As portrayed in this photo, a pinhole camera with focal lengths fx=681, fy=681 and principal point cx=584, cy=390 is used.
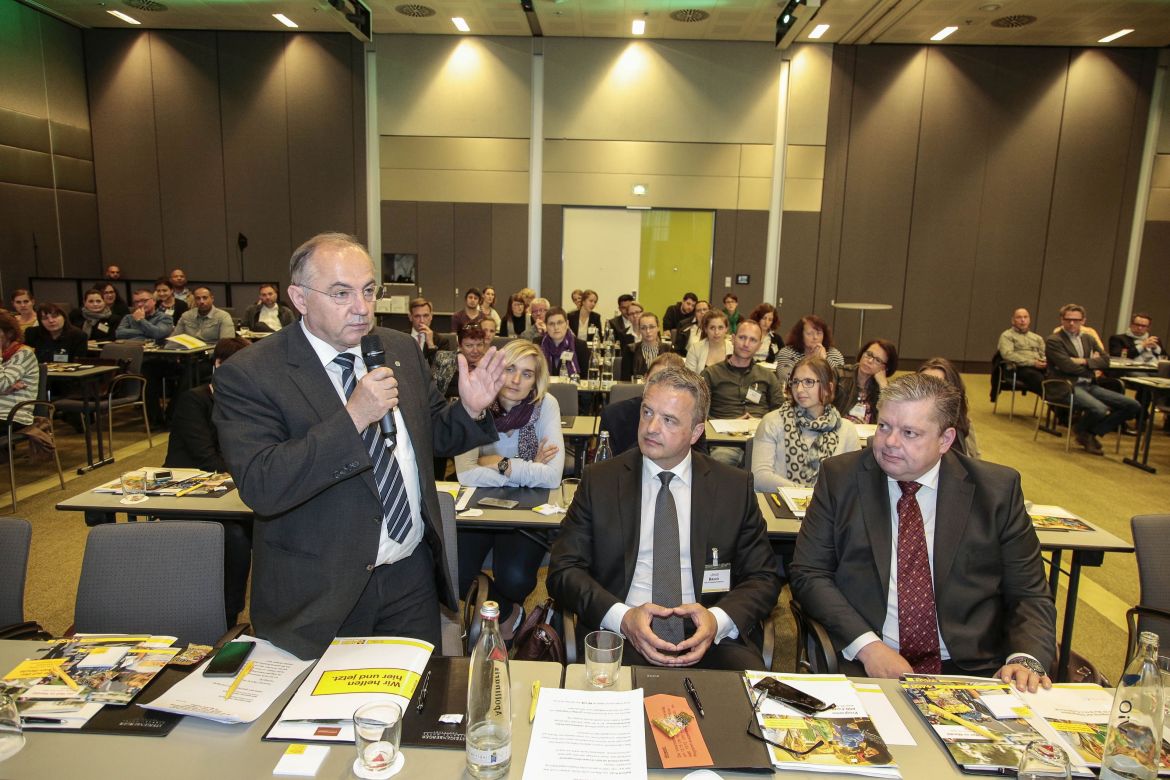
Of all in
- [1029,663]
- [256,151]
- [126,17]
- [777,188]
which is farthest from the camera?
[256,151]

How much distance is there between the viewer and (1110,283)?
12469mm

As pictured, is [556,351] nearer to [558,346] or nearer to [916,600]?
[558,346]

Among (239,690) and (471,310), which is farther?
(471,310)

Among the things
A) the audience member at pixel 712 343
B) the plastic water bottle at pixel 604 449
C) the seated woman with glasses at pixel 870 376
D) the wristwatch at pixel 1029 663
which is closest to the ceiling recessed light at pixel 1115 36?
the audience member at pixel 712 343

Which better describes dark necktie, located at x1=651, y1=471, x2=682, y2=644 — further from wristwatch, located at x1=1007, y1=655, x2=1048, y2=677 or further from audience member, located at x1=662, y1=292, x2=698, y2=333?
audience member, located at x1=662, y1=292, x2=698, y2=333

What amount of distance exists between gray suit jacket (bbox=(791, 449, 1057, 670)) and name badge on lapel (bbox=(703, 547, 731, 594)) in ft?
0.79

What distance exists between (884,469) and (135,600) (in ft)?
8.22

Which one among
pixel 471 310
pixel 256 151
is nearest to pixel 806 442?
pixel 471 310

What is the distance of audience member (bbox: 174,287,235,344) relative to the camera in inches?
361

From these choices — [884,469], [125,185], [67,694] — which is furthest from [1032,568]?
[125,185]

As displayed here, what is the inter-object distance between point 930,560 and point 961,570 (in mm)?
96

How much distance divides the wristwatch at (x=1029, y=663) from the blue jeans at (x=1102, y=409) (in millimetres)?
7249

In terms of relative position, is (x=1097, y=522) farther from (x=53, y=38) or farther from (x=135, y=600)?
(x=53, y=38)

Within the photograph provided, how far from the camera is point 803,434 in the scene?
3908 millimetres
